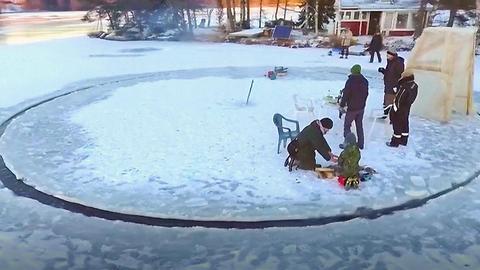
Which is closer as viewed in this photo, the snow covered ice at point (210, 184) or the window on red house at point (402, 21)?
the snow covered ice at point (210, 184)

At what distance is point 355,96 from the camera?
24.8 feet

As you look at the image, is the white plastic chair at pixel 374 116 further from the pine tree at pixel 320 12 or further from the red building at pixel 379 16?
the pine tree at pixel 320 12

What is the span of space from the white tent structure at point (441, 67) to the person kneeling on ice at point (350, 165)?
12.5 feet

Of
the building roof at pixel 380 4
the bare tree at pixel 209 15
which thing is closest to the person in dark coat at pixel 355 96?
the building roof at pixel 380 4

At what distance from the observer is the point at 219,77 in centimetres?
1487

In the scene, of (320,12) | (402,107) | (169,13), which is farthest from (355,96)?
(169,13)

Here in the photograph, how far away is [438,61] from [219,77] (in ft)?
23.7

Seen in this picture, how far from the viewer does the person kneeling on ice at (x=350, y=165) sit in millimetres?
6312

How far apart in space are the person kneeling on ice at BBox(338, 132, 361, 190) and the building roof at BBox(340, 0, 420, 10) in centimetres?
2115

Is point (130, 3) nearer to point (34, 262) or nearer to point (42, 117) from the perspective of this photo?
point (42, 117)

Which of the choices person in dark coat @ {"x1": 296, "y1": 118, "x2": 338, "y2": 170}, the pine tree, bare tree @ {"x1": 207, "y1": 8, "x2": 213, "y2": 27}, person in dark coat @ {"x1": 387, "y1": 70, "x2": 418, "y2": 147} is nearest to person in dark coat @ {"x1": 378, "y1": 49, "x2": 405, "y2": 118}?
person in dark coat @ {"x1": 387, "y1": 70, "x2": 418, "y2": 147}

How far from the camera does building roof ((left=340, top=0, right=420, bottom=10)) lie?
25922 millimetres

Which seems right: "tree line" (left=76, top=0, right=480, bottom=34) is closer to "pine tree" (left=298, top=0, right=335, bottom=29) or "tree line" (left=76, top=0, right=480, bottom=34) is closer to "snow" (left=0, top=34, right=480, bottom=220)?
"pine tree" (left=298, top=0, right=335, bottom=29)

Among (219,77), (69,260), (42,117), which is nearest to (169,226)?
(69,260)
